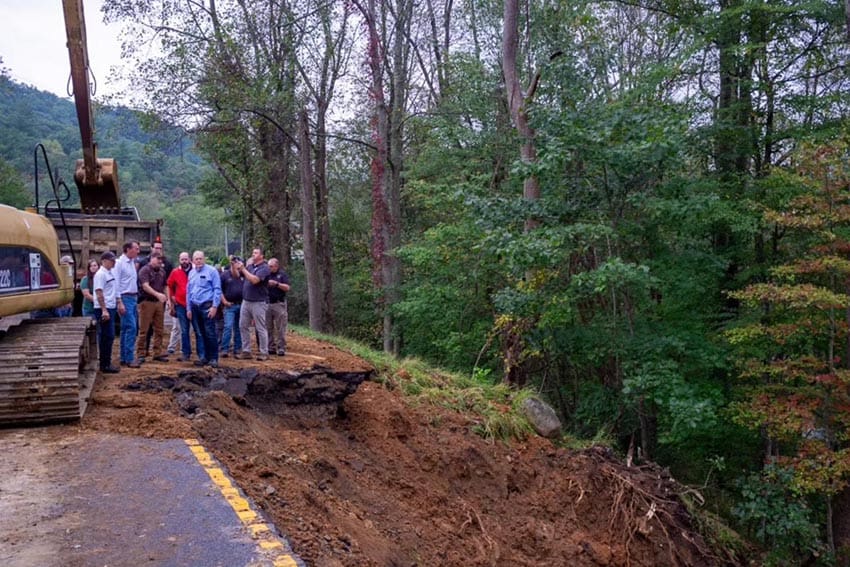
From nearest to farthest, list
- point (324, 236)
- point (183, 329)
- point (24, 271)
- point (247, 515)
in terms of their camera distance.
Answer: point (247, 515) < point (24, 271) < point (183, 329) < point (324, 236)

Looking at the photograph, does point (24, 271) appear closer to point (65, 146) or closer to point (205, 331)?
point (205, 331)

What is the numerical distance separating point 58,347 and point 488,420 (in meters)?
6.34

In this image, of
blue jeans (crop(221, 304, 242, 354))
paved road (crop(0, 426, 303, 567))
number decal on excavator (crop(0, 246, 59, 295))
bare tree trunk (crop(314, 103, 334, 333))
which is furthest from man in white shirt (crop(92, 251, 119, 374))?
bare tree trunk (crop(314, 103, 334, 333))

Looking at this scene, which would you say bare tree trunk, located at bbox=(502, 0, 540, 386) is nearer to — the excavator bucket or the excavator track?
the excavator bucket

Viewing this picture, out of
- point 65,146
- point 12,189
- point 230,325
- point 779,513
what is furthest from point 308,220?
point 65,146

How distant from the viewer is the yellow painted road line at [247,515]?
4496 mm

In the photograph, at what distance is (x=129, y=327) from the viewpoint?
977cm

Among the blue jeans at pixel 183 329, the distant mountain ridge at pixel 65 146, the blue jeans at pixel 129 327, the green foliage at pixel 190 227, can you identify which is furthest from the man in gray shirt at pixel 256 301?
the green foliage at pixel 190 227

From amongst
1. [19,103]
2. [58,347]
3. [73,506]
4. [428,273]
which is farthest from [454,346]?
[19,103]

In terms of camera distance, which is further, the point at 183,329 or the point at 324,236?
the point at 324,236

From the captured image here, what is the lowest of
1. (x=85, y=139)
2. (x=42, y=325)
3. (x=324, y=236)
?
(x=42, y=325)

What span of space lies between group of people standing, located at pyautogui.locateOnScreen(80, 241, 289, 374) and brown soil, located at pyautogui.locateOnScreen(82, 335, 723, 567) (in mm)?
517

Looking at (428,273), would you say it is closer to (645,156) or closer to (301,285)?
(301,285)

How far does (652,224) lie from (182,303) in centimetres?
926
